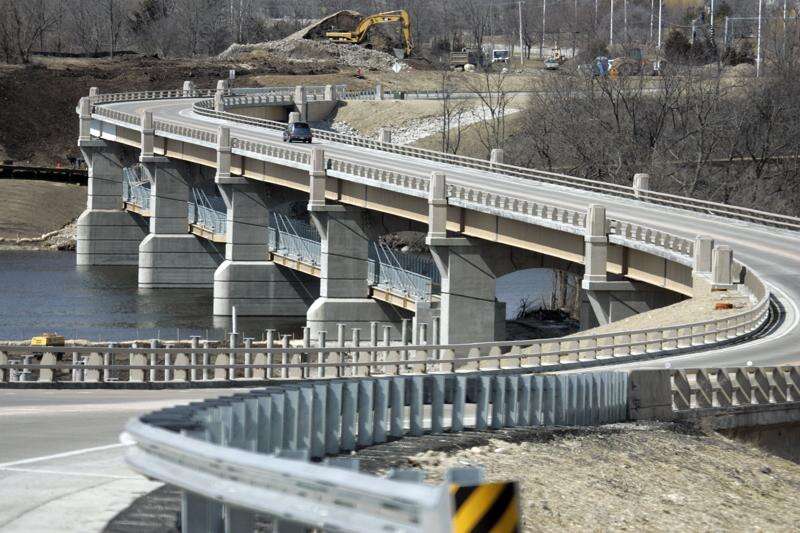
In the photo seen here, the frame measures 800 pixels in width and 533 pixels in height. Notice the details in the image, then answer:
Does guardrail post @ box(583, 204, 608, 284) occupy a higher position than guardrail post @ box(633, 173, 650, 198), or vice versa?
guardrail post @ box(633, 173, 650, 198)

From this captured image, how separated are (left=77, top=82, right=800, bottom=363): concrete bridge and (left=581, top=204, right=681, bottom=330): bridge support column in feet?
0.17

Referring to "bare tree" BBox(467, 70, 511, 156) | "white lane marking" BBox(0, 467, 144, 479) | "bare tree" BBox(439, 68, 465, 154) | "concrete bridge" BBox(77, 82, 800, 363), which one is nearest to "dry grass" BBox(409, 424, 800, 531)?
"white lane marking" BBox(0, 467, 144, 479)

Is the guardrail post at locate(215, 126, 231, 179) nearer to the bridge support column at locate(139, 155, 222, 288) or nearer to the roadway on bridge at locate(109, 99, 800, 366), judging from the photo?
the roadway on bridge at locate(109, 99, 800, 366)

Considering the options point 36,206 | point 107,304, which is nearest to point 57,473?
point 107,304

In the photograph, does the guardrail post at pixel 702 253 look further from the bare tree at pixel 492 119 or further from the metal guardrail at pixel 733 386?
the bare tree at pixel 492 119

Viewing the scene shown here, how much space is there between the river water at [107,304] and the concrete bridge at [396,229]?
2665 millimetres

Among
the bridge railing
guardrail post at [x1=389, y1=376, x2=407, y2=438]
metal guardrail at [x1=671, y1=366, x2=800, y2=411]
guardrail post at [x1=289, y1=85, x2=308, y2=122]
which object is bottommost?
the bridge railing

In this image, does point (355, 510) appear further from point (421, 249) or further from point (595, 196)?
point (421, 249)

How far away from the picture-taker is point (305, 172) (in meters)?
87.7

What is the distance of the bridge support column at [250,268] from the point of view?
301 feet

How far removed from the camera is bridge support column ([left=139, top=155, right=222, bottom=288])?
103 meters

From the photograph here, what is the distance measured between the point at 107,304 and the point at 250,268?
8509 mm

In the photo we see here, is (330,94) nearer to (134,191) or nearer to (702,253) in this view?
(134,191)

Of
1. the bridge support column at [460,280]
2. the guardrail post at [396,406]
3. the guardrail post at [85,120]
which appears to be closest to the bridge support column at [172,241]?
the guardrail post at [85,120]
